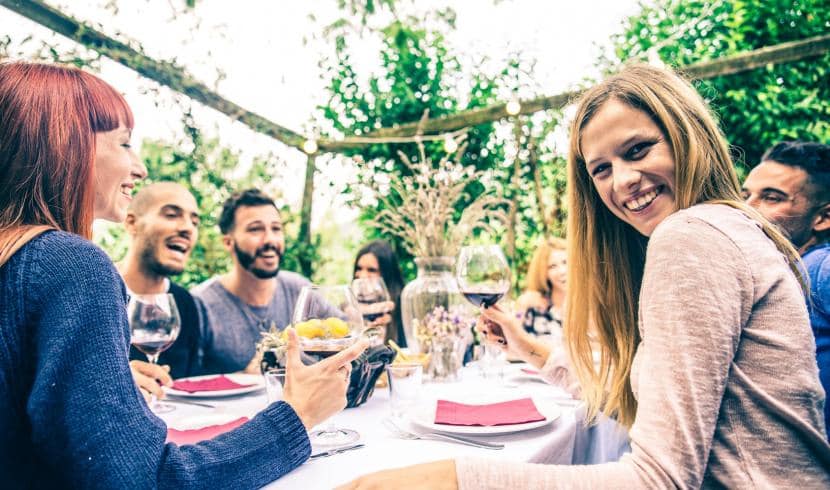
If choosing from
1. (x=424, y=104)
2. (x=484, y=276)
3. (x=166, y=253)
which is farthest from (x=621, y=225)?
(x=424, y=104)

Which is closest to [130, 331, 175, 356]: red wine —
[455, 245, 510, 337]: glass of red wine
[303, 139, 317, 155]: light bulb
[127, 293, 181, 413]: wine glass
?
[127, 293, 181, 413]: wine glass

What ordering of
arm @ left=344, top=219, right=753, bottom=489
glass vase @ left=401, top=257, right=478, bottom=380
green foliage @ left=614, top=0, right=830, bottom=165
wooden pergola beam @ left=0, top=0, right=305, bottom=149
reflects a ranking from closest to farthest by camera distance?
arm @ left=344, top=219, right=753, bottom=489 < glass vase @ left=401, top=257, right=478, bottom=380 < wooden pergola beam @ left=0, top=0, right=305, bottom=149 < green foliage @ left=614, top=0, right=830, bottom=165

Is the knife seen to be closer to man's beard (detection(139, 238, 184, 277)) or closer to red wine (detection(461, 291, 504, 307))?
red wine (detection(461, 291, 504, 307))

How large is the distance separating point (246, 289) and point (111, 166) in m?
2.44

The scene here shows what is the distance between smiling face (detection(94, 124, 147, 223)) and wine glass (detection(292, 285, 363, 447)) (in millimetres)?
446

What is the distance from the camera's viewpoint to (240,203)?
3.64 metres

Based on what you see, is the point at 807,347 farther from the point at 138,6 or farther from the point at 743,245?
the point at 138,6

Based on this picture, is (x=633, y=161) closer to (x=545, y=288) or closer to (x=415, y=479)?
(x=415, y=479)

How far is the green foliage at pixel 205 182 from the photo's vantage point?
399 centimetres

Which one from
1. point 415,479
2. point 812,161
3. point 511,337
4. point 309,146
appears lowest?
point 415,479

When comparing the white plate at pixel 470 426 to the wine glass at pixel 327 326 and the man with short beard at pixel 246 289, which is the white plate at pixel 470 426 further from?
the man with short beard at pixel 246 289

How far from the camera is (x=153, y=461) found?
0.81 metres

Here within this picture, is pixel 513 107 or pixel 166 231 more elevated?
pixel 513 107

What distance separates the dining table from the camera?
1047 millimetres
